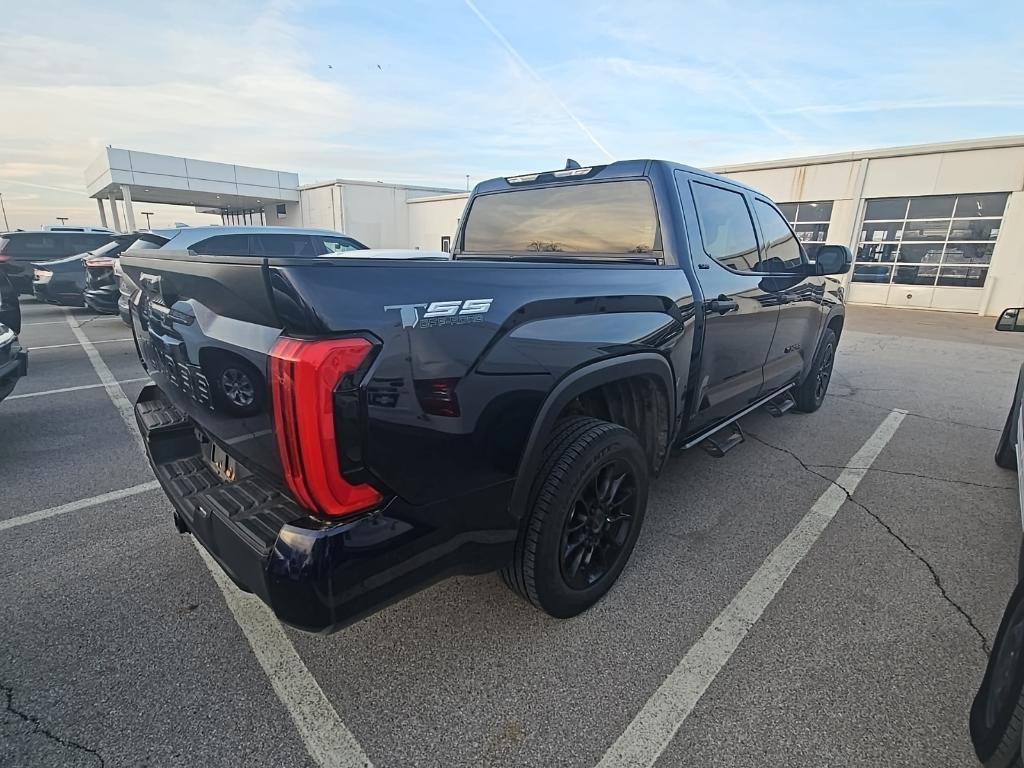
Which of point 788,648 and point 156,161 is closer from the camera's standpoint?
point 788,648

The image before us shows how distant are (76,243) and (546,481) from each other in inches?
609

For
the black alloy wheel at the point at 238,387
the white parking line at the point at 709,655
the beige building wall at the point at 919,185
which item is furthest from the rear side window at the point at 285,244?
the beige building wall at the point at 919,185

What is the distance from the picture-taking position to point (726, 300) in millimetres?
3012

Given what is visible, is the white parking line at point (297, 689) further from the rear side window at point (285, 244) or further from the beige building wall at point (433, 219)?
the beige building wall at point (433, 219)

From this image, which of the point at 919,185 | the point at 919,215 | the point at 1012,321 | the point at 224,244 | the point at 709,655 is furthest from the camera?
the point at 919,215

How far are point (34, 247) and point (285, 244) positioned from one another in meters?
9.03

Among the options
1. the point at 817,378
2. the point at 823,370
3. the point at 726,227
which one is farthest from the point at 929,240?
the point at 726,227

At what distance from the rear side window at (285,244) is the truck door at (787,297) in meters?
6.63

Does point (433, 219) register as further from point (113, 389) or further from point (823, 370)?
point (823, 370)

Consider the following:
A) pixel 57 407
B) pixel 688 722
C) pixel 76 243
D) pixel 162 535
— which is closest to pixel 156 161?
pixel 76 243

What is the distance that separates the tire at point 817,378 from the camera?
5.04 metres

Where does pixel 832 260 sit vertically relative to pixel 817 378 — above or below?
above

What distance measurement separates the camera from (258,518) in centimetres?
163

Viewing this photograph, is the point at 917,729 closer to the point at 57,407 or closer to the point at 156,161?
the point at 57,407
